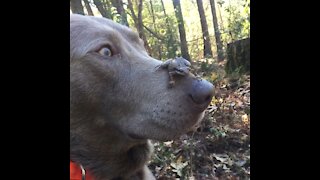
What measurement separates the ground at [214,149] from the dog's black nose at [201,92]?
2.65 metres

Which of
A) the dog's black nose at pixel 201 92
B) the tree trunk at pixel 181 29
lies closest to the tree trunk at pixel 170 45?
the tree trunk at pixel 181 29

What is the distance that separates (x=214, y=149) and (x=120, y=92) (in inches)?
123

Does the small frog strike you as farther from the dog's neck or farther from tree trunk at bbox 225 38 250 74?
tree trunk at bbox 225 38 250 74

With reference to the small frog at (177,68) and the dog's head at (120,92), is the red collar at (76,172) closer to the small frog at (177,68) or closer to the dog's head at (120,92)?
the dog's head at (120,92)

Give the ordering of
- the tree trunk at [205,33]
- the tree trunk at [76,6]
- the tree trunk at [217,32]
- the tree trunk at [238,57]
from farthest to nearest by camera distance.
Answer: the tree trunk at [205,33] < the tree trunk at [217,32] < the tree trunk at [238,57] < the tree trunk at [76,6]

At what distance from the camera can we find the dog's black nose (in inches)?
96.0

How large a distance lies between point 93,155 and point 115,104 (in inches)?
16.0

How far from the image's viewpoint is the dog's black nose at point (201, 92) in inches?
96.0

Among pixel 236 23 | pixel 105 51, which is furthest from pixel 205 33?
pixel 105 51

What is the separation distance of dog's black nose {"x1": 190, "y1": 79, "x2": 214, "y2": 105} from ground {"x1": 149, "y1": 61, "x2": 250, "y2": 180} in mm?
2648

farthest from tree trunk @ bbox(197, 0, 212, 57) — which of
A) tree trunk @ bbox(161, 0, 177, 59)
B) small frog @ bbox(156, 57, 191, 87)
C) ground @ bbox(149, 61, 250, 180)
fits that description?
small frog @ bbox(156, 57, 191, 87)

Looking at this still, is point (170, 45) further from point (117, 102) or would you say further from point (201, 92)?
point (201, 92)

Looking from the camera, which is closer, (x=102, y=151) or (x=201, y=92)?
(x=201, y=92)

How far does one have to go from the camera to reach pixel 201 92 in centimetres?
243
